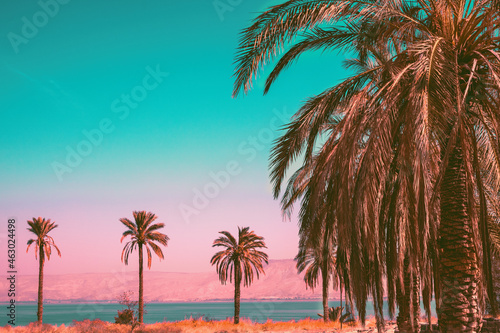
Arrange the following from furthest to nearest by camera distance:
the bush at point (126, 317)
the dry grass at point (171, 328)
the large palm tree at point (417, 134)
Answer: the bush at point (126, 317) → the dry grass at point (171, 328) → the large palm tree at point (417, 134)

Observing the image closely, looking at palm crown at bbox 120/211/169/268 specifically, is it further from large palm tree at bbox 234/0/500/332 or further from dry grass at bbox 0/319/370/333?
large palm tree at bbox 234/0/500/332

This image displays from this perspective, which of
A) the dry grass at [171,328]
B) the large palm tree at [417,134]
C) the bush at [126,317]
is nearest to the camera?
the large palm tree at [417,134]

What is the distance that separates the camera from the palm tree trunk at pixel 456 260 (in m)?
7.50

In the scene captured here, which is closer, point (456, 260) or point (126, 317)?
point (456, 260)

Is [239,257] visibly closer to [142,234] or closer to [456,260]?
[142,234]

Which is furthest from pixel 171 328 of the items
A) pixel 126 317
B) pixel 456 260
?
pixel 456 260

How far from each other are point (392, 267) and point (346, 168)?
264cm

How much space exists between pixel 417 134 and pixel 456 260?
2753mm

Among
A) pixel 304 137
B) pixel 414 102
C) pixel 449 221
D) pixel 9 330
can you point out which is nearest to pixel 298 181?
pixel 304 137

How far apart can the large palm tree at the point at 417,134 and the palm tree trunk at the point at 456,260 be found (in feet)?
0.06

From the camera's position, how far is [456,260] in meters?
7.69

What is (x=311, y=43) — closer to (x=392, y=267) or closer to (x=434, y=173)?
(x=434, y=173)

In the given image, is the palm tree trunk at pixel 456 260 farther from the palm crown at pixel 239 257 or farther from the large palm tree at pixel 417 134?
the palm crown at pixel 239 257

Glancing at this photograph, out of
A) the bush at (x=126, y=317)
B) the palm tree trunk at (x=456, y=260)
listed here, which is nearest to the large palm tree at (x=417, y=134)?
the palm tree trunk at (x=456, y=260)
